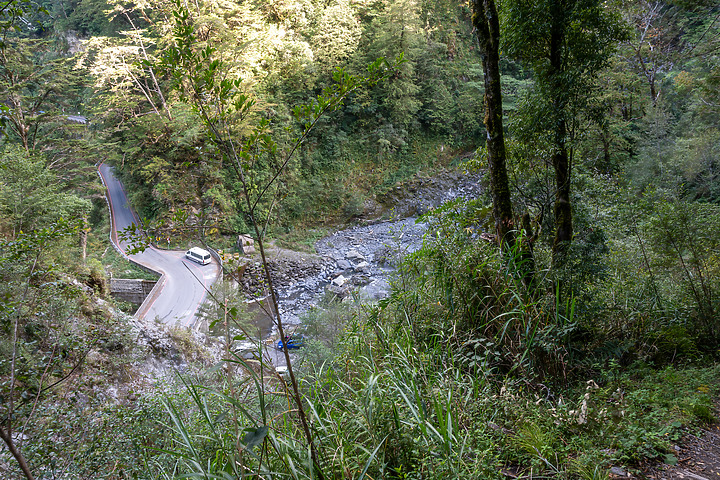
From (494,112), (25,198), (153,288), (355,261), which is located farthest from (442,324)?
(355,261)

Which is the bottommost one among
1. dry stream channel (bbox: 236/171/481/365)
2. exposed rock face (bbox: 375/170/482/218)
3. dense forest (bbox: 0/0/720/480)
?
dry stream channel (bbox: 236/171/481/365)

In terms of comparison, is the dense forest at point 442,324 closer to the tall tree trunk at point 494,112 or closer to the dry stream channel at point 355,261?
the tall tree trunk at point 494,112

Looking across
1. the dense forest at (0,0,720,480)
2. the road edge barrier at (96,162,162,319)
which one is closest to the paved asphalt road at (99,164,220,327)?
the road edge barrier at (96,162,162,319)

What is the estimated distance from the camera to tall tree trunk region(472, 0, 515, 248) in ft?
10.4

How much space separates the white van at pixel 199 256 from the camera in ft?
40.1

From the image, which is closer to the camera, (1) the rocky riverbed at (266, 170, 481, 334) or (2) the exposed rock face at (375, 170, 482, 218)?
(1) the rocky riverbed at (266, 170, 481, 334)

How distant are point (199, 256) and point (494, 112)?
1176 cm

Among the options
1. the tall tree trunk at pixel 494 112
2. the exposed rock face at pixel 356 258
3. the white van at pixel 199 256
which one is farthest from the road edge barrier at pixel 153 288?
the tall tree trunk at pixel 494 112

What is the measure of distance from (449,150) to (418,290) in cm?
1820

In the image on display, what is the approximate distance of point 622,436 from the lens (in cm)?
188

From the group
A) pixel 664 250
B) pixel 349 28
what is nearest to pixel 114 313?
pixel 664 250

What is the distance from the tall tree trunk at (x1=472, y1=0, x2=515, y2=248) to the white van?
11.2 m

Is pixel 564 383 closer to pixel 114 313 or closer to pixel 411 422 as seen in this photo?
pixel 411 422

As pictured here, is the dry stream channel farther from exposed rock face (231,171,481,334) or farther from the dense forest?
the dense forest
